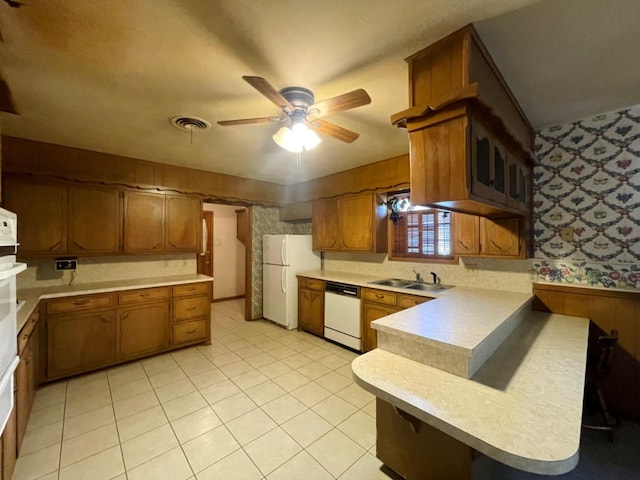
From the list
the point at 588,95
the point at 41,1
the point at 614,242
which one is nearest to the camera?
the point at 41,1

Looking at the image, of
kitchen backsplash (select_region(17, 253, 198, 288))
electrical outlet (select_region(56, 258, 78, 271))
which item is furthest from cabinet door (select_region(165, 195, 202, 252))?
electrical outlet (select_region(56, 258, 78, 271))

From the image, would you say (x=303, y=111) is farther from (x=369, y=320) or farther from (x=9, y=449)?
(x=9, y=449)

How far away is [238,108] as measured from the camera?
6.84ft

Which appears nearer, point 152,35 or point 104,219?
point 152,35

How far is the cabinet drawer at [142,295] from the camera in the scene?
3.08m

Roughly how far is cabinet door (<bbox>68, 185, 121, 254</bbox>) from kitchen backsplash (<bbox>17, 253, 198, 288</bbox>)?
1.10 feet

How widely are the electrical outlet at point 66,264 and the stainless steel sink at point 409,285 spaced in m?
3.54

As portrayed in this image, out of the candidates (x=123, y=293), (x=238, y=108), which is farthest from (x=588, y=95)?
(x=123, y=293)

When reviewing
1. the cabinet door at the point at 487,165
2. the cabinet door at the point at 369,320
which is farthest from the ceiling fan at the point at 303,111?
the cabinet door at the point at 369,320

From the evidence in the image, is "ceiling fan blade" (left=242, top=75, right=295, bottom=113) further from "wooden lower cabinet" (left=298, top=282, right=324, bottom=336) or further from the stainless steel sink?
"wooden lower cabinet" (left=298, top=282, right=324, bottom=336)

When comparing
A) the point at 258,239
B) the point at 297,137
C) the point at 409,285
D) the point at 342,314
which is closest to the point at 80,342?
the point at 258,239

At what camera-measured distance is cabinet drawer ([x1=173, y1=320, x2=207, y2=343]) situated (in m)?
3.46

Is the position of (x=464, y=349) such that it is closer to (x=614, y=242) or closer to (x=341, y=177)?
(x=614, y=242)

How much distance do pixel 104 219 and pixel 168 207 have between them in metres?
0.69
